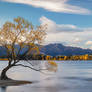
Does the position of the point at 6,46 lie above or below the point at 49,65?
Answer: above

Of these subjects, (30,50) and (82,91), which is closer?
(82,91)

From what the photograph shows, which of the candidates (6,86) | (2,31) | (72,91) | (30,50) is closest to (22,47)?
(30,50)

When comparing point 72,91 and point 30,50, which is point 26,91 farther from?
point 30,50

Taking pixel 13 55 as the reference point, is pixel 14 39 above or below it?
above

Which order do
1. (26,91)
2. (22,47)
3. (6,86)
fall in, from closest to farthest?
1. (26,91)
2. (6,86)
3. (22,47)

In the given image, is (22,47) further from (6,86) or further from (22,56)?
(6,86)

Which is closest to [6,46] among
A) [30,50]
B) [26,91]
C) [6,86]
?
[30,50]

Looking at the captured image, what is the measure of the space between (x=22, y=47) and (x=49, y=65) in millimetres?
6698

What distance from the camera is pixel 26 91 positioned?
120ft

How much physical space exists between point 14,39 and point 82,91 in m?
17.2

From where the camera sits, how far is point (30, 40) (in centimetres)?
4531

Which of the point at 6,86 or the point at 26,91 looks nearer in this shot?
the point at 26,91

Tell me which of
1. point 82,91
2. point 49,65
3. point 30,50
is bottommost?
point 82,91

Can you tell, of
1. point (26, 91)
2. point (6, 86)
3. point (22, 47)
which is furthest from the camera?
point (22, 47)
